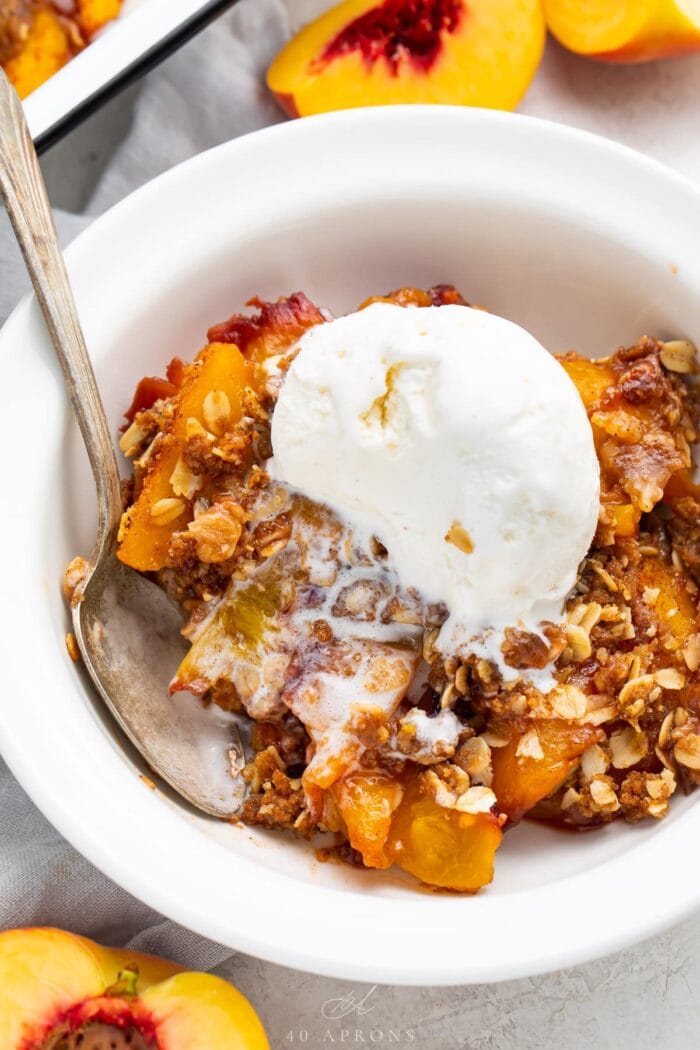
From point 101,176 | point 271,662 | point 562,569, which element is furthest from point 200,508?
point 101,176

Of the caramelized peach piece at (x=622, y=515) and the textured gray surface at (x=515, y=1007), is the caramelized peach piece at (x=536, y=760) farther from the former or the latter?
the textured gray surface at (x=515, y=1007)

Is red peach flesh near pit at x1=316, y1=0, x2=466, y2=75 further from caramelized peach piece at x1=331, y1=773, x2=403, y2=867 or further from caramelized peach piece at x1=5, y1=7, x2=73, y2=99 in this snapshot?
caramelized peach piece at x1=331, y1=773, x2=403, y2=867

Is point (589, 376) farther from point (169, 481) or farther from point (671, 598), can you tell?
point (169, 481)

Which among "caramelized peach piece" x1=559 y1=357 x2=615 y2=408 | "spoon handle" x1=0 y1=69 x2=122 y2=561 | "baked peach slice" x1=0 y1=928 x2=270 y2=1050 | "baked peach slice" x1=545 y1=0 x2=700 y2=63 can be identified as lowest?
"baked peach slice" x1=0 y1=928 x2=270 y2=1050

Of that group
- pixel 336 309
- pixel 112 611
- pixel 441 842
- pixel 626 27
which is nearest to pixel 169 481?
pixel 112 611

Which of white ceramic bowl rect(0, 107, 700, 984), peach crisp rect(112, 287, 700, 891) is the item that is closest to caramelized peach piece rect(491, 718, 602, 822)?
peach crisp rect(112, 287, 700, 891)

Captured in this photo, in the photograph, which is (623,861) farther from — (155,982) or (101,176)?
(101,176)

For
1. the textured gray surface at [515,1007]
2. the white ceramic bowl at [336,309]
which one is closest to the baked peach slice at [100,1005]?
the textured gray surface at [515,1007]
